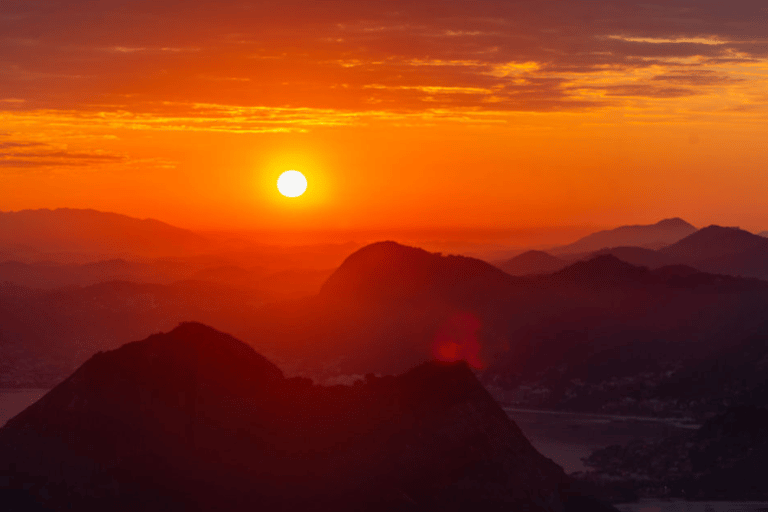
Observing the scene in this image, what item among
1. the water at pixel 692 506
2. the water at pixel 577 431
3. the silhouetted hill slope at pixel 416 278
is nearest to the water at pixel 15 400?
the water at pixel 577 431

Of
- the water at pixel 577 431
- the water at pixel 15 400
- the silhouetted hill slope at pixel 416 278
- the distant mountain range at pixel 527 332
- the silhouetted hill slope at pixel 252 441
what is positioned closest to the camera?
the silhouetted hill slope at pixel 252 441

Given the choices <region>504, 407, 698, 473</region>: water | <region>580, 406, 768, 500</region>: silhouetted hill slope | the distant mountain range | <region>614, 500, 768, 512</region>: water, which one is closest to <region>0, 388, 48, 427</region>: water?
the distant mountain range

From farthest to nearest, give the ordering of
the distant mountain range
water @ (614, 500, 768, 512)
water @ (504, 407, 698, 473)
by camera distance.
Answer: the distant mountain range → water @ (504, 407, 698, 473) → water @ (614, 500, 768, 512)

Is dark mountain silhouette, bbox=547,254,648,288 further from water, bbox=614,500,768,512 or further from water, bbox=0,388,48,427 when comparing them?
water, bbox=614,500,768,512

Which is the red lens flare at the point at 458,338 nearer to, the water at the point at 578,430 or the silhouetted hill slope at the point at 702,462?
the water at the point at 578,430

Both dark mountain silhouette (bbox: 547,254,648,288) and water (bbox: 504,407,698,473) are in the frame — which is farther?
dark mountain silhouette (bbox: 547,254,648,288)

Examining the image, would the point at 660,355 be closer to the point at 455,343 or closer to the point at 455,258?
the point at 455,343
